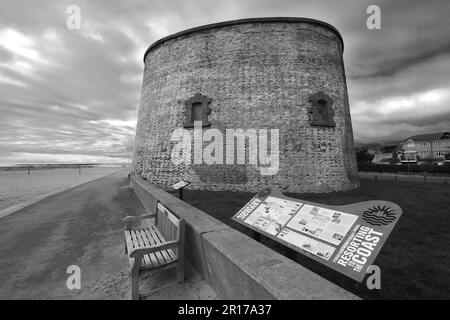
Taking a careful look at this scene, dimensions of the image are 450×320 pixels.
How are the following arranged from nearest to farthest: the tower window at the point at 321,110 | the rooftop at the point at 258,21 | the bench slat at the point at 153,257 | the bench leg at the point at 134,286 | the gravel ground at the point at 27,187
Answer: the bench leg at the point at 134,286 < the bench slat at the point at 153,257 < the gravel ground at the point at 27,187 < the tower window at the point at 321,110 < the rooftop at the point at 258,21

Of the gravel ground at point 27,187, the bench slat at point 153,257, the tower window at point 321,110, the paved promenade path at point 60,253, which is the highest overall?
the tower window at point 321,110

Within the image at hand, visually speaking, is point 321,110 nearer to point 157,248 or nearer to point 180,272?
point 180,272

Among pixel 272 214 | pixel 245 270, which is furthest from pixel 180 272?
pixel 272 214

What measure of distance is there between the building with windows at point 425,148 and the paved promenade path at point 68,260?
7927 centimetres

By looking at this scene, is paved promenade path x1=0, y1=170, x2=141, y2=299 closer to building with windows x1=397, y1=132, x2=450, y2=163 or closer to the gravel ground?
the gravel ground

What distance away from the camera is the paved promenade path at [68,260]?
2934 millimetres

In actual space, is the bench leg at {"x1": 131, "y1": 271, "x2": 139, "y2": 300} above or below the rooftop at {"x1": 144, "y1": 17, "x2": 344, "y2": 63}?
below

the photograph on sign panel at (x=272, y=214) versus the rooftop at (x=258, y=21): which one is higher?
the rooftop at (x=258, y=21)

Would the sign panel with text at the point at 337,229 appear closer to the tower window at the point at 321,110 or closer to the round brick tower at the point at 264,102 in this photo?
the round brick tower at the point at 264,102

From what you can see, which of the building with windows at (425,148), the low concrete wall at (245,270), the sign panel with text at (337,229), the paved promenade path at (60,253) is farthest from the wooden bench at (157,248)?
the building with windows at (425,148)

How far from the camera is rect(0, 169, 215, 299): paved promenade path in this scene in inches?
115

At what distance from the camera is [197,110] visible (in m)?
12.9

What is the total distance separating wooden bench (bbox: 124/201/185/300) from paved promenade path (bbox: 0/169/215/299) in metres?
0.30

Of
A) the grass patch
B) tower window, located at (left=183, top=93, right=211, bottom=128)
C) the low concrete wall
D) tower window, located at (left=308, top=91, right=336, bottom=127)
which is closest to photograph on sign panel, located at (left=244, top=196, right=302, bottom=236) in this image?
the low concrete wall
